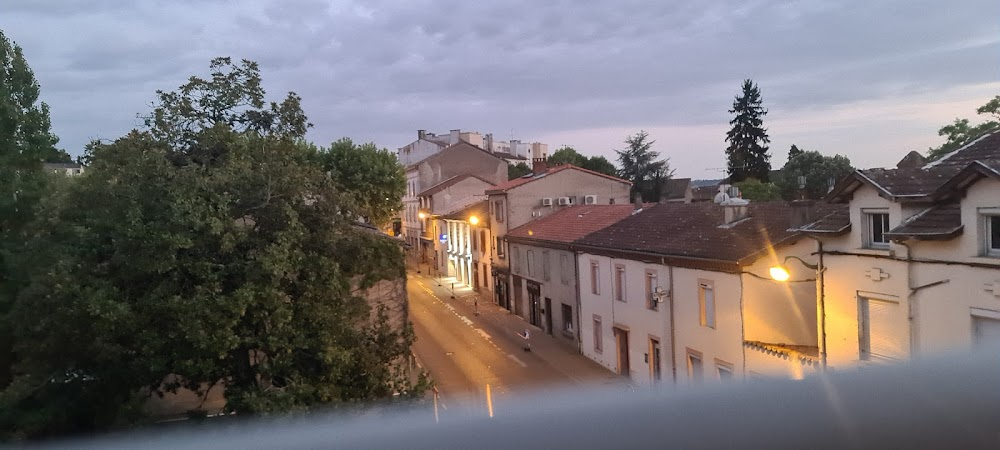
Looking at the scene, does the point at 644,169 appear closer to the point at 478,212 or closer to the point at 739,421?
the point at 478,212

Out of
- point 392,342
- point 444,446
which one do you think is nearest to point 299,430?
point 444,446

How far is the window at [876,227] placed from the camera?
38.9 ft

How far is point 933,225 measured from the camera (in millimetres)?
10641

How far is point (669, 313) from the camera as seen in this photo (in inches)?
701

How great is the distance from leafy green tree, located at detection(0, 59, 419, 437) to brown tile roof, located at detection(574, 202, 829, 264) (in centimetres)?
751

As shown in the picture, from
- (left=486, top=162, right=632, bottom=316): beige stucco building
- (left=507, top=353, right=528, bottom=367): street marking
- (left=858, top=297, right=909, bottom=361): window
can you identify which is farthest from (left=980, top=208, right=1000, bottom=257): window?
(left=486, top=162, right=632, bottom=316): beige stucco building

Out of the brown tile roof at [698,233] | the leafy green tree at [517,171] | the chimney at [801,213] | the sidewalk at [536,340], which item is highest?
the leafy green tree at [517,171]

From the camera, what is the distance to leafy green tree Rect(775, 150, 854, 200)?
41.7 meters

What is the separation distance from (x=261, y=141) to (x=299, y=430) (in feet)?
37.0

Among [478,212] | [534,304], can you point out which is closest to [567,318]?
[534,304]

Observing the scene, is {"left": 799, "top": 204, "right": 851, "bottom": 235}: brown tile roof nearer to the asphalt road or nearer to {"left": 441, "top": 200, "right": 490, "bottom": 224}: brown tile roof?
the asphalt road

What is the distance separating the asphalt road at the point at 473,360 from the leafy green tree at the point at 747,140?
93.5ft

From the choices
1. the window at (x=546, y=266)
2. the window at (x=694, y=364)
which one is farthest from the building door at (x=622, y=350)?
the window at (x=546, y=266)

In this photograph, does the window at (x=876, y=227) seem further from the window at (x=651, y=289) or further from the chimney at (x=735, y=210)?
the window at (x=651, y=289)
